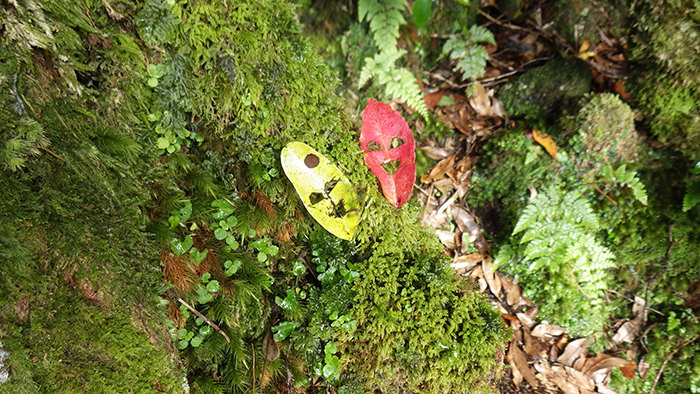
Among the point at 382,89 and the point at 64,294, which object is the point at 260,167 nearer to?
the point at 64,294

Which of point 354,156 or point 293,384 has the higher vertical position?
point 354,156

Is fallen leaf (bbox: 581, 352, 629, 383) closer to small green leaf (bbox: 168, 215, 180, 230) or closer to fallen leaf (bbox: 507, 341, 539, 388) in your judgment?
fallen leaf (bbox: 507, 341, 539, 388)

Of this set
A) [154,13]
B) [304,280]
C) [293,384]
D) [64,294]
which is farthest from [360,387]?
[154,13]

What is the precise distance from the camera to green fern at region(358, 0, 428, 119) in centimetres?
325

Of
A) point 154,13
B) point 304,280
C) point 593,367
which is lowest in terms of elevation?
point 593,367

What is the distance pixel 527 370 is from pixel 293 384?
2.21 metres

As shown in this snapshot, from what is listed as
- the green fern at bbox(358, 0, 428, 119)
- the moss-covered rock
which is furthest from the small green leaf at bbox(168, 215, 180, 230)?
the moss-covered rock

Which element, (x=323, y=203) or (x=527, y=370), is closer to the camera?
(x=323, y=203)

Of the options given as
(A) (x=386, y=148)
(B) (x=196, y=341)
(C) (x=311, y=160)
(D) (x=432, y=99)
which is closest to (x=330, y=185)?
(C) (x=311, y=160)

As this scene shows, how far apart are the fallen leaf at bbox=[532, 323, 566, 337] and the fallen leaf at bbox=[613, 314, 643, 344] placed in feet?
1.96

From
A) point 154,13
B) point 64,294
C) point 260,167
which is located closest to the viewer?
point 64,294

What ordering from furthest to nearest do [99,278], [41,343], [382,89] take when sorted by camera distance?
1. [382,89]
2. [99,278]
3. [41,343]

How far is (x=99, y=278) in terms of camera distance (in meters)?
1.67

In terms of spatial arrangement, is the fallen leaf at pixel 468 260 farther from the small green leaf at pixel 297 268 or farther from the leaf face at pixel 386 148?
the small green leaf at pixel 297 268
